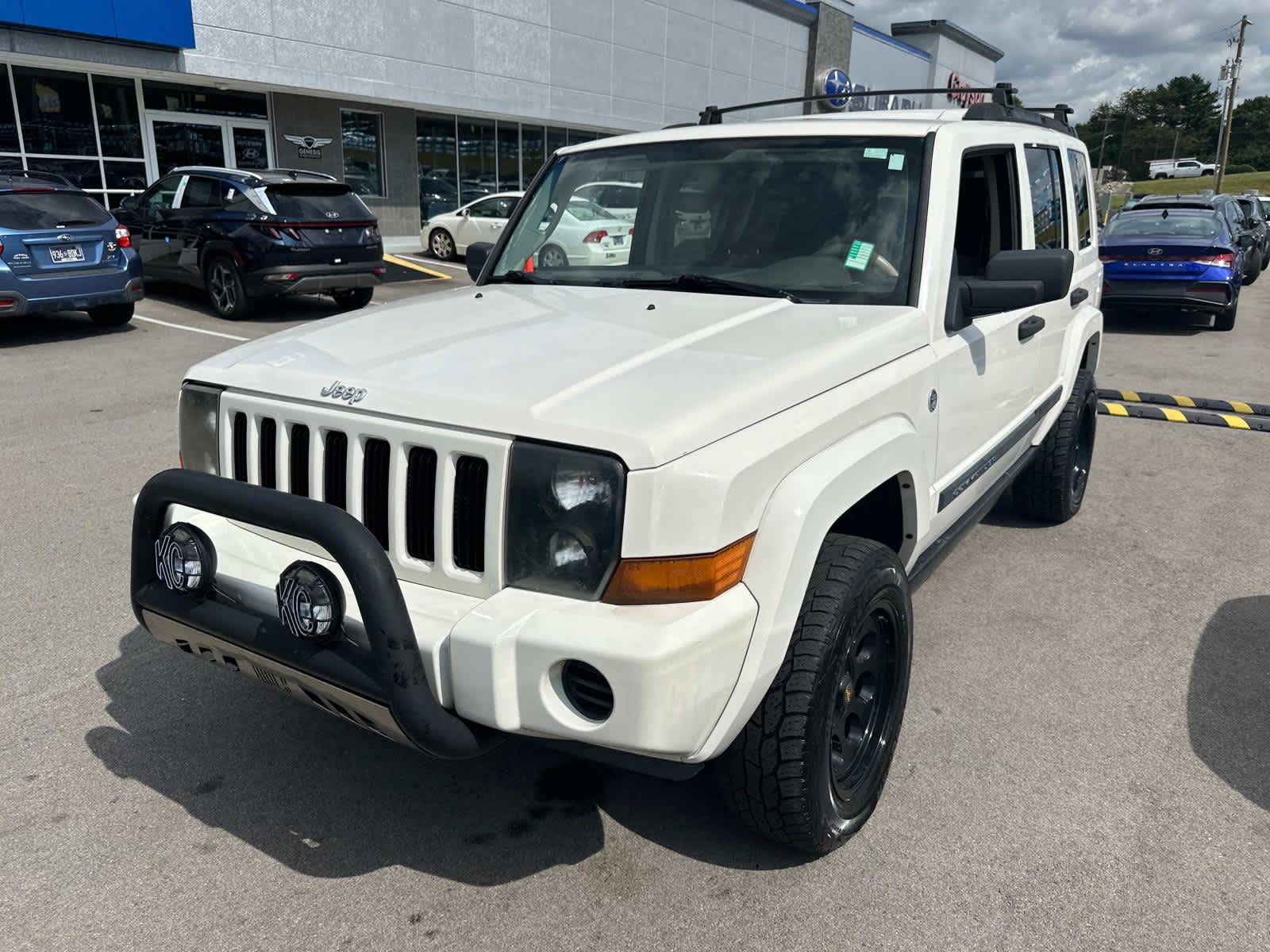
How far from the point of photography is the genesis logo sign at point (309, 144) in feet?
62.7

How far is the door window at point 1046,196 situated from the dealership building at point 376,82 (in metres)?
11.9

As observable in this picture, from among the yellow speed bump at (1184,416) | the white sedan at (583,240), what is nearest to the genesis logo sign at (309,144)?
the yellow speed bump at (1184,416)

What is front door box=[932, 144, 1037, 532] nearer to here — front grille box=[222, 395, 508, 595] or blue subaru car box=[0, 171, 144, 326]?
front grille box=[222, 395, 508, 595]

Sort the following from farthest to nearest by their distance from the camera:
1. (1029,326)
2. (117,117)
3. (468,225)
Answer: (468,225)
(117,117)
(1029,326)

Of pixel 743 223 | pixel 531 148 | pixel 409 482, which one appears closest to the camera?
pixel 409 482

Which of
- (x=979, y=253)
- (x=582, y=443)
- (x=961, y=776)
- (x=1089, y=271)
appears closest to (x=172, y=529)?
(x=582, y=443)

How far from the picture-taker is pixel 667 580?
2197 millimetres

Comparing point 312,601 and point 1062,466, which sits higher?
point 312,601

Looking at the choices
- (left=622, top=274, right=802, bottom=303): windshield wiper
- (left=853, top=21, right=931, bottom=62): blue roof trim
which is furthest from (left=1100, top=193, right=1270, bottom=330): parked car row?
(left=853, top=21, right=931, bottom=62): blue roof trim

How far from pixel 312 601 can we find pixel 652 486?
2.71 feet

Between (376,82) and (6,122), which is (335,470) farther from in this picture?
(376,82)

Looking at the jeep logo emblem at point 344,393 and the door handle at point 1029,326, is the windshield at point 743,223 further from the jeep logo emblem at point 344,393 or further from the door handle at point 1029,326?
the jeep logo emblem at point 344,393

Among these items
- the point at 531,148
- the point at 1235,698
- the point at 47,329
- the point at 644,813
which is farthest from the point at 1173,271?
the point at 531,148

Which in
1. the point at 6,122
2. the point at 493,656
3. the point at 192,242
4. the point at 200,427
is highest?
the point at 6,122
